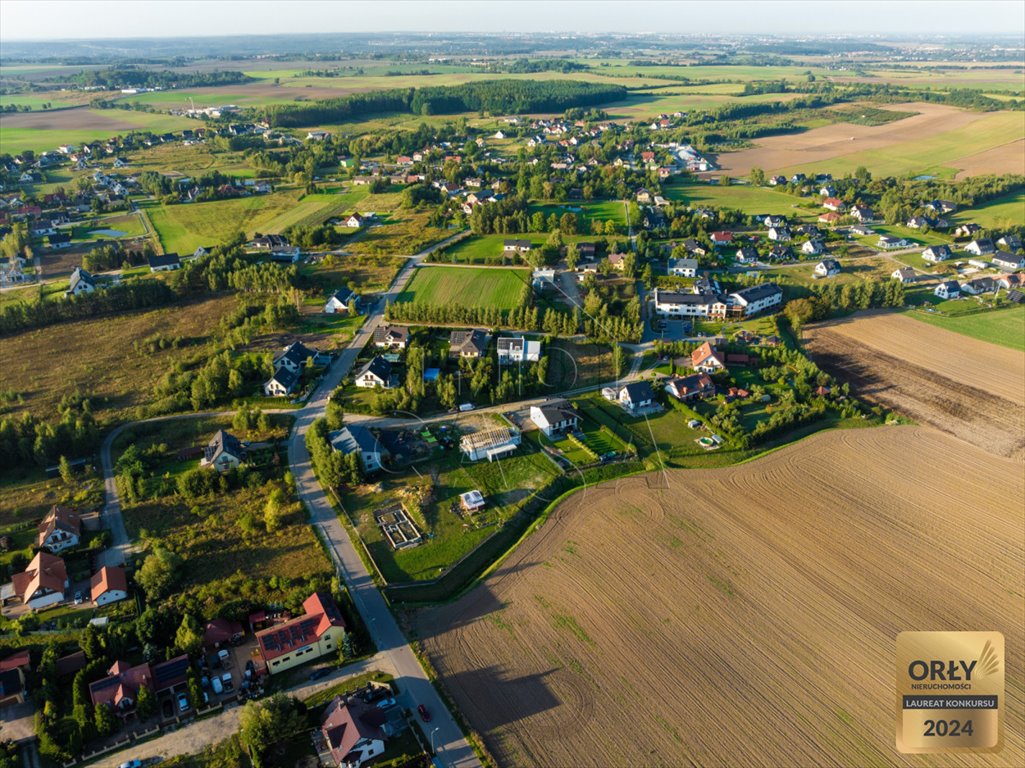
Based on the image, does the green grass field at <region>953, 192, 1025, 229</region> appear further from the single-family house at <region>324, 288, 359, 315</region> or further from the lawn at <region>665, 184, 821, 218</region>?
the single-family house at <region>324, 288, 359, 315</region>

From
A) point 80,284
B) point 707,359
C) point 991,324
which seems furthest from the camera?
point 80,284

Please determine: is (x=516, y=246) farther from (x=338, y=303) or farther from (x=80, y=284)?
(x=80, y=284)

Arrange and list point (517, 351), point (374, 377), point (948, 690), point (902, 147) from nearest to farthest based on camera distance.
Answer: point (948, 690) → point (374, 377) → point (517, 351) → point (902, 147)

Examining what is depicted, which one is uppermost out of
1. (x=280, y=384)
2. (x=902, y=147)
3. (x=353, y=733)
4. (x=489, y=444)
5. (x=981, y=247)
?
(x=902, y=147)

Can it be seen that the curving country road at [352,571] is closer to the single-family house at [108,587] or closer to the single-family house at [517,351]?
the single-family house at [108,587]

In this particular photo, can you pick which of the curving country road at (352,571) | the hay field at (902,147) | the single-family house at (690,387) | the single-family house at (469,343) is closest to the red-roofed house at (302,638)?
the curving country road at (352,571)

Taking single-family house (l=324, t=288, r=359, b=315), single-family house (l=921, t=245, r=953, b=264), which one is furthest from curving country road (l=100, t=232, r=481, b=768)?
single-family house (l=921, t=245, r=953, b=264)

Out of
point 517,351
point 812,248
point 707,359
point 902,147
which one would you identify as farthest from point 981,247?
point 902,147
